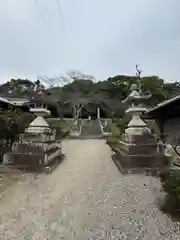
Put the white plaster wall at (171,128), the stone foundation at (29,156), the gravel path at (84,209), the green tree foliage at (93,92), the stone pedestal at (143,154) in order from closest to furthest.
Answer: the gravel path at (84,209), the stone pedestal at (143,154), the stone foundation at (29,156), the white plaster wall at (171,128), the green tree foliage at (93,92)

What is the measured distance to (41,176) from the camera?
29.7 feet

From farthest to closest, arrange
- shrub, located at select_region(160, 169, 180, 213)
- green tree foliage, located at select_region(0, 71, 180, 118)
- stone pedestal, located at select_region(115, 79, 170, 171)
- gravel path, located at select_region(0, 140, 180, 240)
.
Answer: green tree foliage, located at select_region(0, 71, 180, 118)
stone pedestal, located at select_region(115, 79, 170, 171)
shrub, located at select_region(160, 169, 180, 213)
gravel path, located at select_region(0, 140, 180, 240)

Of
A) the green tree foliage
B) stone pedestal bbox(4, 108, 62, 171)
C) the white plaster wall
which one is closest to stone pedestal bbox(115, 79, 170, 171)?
stone pedestal bbox(4, 108, 62, 171)

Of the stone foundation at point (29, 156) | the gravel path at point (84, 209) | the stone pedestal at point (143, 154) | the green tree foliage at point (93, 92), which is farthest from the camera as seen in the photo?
the green tree foliage at point (93, 92)

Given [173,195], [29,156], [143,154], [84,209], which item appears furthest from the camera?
[29,156]

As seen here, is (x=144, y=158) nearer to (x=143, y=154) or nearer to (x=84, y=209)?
(x=143, y=154)

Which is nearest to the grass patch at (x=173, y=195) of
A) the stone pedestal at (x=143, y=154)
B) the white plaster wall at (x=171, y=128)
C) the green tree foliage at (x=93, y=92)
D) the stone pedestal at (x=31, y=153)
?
the stone pedestal at (x=143, y=154)

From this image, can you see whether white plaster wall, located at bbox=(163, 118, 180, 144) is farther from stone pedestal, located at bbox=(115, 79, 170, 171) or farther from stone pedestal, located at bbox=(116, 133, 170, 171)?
stone pedestal, located at bbox=(116, 133, 170, 171)

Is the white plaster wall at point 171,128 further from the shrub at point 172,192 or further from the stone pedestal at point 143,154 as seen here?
the shrub at point 172,192

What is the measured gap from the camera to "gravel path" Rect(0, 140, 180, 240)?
15.4 ft

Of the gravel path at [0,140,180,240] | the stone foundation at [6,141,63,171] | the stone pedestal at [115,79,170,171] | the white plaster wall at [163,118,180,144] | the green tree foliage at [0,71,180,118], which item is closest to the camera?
the gravel path at [0,140,180,240]

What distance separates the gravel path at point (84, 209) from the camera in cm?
468

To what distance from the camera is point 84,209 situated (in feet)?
19.3

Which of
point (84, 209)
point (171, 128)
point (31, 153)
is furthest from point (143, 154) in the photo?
point (171, 128)
